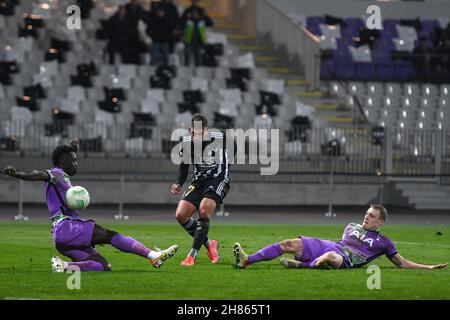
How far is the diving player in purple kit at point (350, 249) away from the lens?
49.6 ft

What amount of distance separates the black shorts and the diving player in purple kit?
72.6 inches

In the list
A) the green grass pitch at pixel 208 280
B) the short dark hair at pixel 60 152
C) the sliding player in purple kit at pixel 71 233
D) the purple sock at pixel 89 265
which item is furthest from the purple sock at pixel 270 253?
the short dark hair at pixel 60 152

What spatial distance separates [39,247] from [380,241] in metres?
6.84

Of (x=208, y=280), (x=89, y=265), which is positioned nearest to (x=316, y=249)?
(x=208, y=280)

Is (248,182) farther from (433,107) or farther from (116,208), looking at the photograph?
(433,107)

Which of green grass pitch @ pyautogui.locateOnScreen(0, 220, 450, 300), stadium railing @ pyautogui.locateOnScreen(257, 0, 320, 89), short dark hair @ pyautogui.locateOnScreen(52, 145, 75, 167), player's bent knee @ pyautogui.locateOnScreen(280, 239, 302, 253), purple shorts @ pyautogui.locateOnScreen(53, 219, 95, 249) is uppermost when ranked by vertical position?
stadium railing @ pyautogui.locateOnScreen(257, 0, 320, 89)

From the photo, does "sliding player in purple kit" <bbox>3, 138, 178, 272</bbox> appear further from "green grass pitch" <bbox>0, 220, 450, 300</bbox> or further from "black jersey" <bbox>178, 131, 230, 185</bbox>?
"black jersey" <bbox>178, 131, 230, 185</bbox>

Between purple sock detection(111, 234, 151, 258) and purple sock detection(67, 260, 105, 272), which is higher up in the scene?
purple sock detection(111, 234, 151, 258)

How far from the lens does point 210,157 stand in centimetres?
1714

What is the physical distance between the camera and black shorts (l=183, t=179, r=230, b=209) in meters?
17.0

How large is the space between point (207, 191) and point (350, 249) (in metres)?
2.74

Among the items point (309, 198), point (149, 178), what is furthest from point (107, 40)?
point (309, 198)

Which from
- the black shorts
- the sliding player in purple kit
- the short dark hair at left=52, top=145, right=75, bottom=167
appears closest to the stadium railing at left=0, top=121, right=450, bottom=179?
the black shorts

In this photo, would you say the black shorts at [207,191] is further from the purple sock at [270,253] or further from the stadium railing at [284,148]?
the stadium railing at [284,148]
